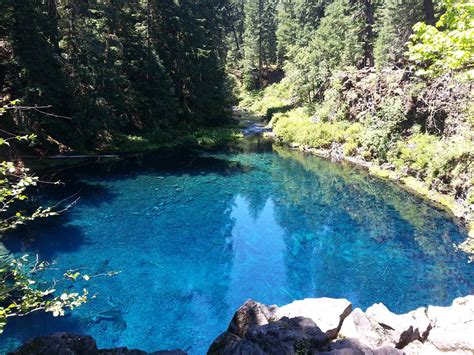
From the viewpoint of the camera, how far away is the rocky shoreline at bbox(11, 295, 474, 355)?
23.1 feet

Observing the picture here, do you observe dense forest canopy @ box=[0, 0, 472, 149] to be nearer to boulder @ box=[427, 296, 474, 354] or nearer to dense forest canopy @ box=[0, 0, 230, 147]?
dense forest canopy @ box=[0, 0, 230, 147]

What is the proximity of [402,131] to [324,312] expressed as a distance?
22181 mm

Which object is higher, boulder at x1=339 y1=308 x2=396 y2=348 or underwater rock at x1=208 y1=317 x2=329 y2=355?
underwater rock at x1=208 y1=317 x2=329 y2=355

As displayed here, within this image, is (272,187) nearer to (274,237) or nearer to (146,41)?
(274,237)

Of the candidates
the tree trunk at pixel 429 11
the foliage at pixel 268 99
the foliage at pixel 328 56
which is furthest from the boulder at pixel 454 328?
the foliage at pixel 268 99

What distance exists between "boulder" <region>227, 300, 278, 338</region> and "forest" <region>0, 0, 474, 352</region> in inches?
264

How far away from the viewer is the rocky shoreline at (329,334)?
7.03m

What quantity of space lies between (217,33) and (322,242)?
156 feet

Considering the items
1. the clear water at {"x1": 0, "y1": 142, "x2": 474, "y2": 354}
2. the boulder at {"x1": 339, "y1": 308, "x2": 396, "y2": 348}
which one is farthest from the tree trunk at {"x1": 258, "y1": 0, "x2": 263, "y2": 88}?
the boulder at {"x1": 339, "y1": 308, "x2": 396, "y2": 348}

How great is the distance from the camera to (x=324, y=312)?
8.59 meters

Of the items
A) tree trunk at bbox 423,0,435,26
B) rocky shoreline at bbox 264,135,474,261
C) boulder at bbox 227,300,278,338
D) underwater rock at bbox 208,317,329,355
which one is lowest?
rocky shoreline at bbox 264,135,474,261

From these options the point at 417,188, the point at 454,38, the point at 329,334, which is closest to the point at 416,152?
the point at 417,188

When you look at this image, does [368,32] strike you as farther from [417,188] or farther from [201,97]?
[417,188]

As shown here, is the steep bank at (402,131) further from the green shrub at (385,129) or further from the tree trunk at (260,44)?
the tree trunk at (260,44)
